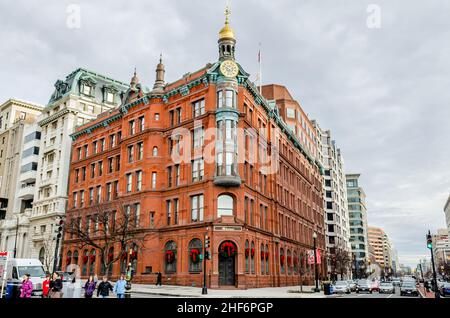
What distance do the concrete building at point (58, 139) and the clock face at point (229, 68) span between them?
35.9 m

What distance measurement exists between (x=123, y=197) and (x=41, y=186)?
29323 mm

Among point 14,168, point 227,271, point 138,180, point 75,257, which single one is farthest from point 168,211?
point 14,168

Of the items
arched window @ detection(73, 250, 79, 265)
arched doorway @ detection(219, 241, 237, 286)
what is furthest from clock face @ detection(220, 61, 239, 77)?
arched window @ detection(73, 250, 79, 265)

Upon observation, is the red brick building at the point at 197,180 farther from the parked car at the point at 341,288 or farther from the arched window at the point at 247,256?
the parked car at the point at 341,288

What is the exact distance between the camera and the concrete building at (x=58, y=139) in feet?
230

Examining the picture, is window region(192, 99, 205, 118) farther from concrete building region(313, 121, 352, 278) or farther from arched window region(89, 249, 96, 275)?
concrete building region(313, 121, 352, 278)

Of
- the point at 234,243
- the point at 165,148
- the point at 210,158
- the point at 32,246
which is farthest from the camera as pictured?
the point at 32,246

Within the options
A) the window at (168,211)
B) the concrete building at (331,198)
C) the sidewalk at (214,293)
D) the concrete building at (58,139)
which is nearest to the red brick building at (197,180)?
the window at (168,211)

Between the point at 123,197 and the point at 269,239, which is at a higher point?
the point at 123,197

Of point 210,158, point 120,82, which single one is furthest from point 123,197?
point 120,82

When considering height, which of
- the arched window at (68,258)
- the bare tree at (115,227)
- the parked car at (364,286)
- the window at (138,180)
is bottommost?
the parked car at (364,286)

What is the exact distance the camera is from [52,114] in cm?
7656

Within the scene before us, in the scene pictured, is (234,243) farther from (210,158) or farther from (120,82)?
(120,82)

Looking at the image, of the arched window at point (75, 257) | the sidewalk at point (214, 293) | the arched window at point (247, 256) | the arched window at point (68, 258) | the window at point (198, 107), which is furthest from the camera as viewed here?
the arched window at point (68, 258)
